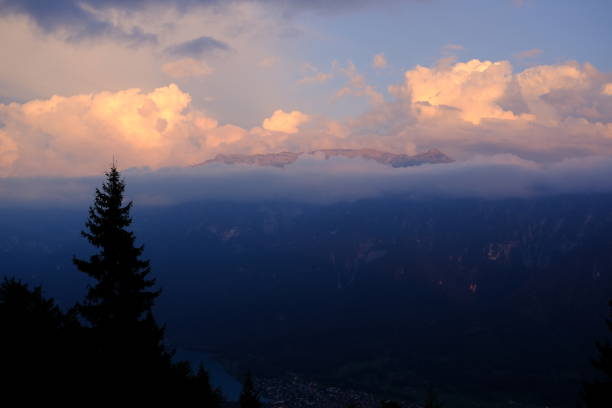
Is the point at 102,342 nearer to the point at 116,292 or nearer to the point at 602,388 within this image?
the point at 116,292

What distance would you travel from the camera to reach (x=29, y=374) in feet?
80.4

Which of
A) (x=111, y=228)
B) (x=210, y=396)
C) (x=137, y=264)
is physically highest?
(x=111, y=228)

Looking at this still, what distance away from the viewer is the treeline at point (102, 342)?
24.8m

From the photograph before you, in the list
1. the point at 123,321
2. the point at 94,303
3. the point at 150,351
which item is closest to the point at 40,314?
the point at 94,303

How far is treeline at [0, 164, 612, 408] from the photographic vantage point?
24.8m

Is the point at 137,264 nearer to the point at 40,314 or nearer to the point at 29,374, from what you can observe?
the point at 40,314

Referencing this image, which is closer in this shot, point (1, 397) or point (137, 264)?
point (1, 397)

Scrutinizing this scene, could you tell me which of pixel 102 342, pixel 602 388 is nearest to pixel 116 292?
pixel 102 342

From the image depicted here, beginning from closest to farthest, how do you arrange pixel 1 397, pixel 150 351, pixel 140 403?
pixel 1 397 → pixel 140 403 → pixel 150 351

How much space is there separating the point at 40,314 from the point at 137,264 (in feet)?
19.8

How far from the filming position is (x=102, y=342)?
96.4ft

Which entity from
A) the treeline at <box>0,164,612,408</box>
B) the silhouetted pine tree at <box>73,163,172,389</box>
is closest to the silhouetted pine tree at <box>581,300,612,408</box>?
the treeline at <box>0,164,612,408</box>

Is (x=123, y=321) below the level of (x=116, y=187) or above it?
below

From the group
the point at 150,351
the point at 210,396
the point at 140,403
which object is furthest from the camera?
the point at 210,396
